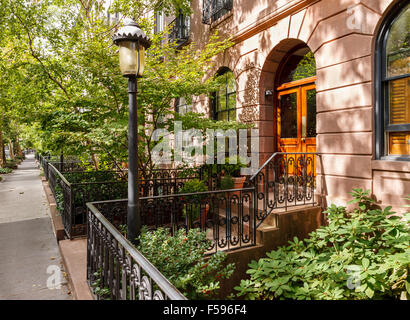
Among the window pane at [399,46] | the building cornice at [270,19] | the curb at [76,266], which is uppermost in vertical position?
the building cornice at [270,19]

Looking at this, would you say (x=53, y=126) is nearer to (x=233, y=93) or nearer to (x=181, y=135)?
(x=181, y=135)

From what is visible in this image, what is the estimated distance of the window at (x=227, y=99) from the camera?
31.2 ft

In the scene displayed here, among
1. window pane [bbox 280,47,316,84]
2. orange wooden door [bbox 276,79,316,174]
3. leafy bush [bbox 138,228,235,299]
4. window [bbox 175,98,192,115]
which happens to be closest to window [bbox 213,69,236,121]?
orange wooden door [bbox 276,79,316,174]

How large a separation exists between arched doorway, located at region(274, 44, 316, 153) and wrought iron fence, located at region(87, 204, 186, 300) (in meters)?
5.84

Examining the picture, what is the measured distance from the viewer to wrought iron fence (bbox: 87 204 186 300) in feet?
5.95

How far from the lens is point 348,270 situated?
3.81 metres

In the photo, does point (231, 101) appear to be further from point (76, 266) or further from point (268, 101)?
point (76, 266)

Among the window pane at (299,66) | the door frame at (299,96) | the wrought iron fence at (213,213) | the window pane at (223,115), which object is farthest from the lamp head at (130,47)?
the window pane at (223,115)

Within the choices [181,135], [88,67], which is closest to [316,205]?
[181,135]

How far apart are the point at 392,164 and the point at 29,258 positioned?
7.02 m

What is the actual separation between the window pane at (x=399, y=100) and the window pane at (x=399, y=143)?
0.24m

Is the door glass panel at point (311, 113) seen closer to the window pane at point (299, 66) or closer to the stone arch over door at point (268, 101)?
the window pane at point (299, 66)

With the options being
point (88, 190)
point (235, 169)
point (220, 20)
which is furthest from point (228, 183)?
point (220, 20)

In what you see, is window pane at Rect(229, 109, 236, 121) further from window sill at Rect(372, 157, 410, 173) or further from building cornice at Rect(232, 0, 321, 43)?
window sill at Rect(372, 157, 410, 173)
